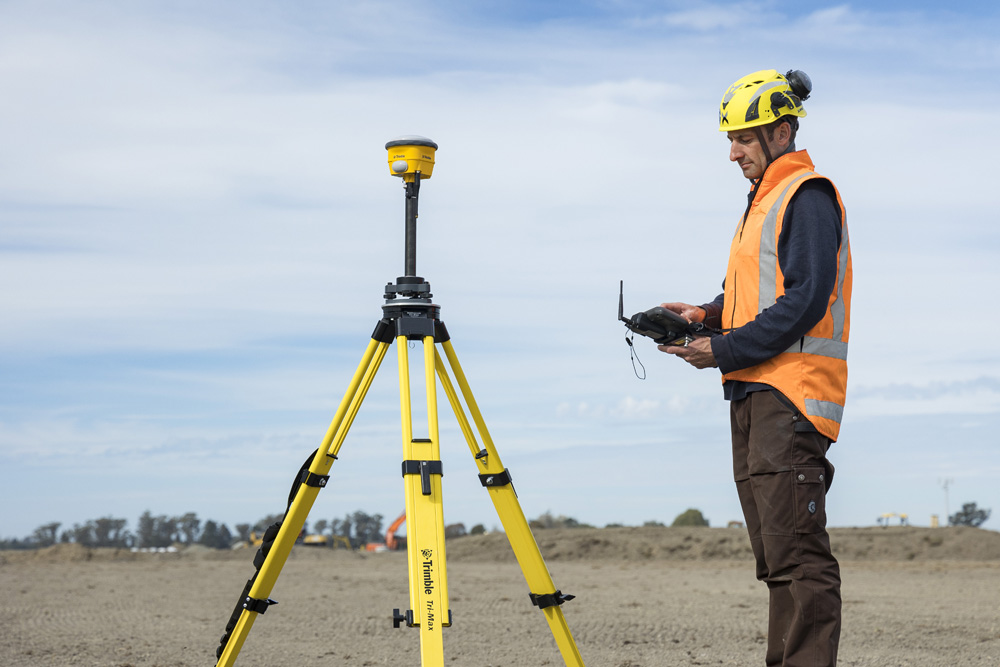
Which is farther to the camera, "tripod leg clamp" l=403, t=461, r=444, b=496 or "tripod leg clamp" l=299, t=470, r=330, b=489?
"tripod leg clamp" l=299, t=470, r=330, b=489

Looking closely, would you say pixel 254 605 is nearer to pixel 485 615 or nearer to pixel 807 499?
pixel 807 499

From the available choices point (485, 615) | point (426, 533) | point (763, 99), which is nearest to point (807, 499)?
point (426, 533)

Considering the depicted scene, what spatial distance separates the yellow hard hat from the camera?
3.34m

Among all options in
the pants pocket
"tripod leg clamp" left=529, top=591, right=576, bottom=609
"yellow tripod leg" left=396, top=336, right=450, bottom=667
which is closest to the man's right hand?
the pants pocket

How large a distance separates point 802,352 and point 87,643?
5.71 metres

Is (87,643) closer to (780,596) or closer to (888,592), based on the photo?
(780,596)

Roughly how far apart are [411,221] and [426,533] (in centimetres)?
117

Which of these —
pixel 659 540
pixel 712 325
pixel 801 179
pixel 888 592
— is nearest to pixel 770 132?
pixel 801 179

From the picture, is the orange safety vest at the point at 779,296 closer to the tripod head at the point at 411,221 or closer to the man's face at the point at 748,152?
the man's face at the point at 748,152

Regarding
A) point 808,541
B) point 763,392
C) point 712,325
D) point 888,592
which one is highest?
point 712,325

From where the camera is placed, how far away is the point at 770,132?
341cm

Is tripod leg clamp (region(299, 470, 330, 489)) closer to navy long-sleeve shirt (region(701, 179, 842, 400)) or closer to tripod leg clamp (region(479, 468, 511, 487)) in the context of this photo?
tripod leg clamp (region(479, 468, 511, 487))

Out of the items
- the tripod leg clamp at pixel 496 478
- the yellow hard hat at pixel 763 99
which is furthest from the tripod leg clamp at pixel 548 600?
the yellow hard hat at pixel 763 99

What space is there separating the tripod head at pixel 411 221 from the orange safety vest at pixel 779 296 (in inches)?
43.9
